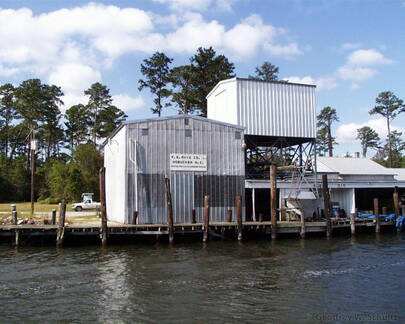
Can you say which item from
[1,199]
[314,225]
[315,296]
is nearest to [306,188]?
[314,225]

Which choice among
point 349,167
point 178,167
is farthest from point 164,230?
point 349,167

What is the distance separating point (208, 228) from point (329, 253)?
6986 millimetres

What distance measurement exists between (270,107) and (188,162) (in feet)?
25.4

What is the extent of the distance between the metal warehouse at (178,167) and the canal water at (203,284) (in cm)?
357

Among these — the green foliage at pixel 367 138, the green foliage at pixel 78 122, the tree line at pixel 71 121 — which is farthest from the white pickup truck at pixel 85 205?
the green foliage at pixel 367 138

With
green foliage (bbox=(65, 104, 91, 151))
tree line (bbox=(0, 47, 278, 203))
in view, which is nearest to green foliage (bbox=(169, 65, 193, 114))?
tree line (bbox=(0, 47, 278, 203))

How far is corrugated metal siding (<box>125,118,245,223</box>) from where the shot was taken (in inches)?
1013

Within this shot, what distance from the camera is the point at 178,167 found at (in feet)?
87.1

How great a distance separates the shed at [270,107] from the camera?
29547mm

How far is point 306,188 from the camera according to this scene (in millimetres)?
30312

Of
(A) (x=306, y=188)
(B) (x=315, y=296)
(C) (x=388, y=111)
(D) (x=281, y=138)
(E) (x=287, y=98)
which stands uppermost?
(C) (x=388, y=111)

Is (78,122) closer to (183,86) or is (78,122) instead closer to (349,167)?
(183,86)

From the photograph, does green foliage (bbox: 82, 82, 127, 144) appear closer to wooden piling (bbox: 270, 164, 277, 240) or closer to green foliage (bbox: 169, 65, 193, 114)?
green foliage (bbox: 169, 65, 193, 114)

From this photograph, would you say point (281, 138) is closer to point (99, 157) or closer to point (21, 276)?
point (21, 276)
